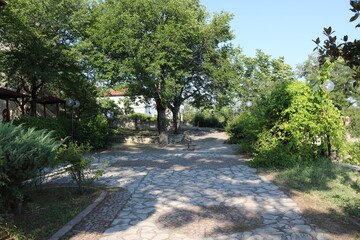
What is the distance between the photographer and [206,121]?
3916 cm

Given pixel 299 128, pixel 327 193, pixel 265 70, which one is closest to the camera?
pixel 327 193

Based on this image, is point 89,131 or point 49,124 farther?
point 89,131

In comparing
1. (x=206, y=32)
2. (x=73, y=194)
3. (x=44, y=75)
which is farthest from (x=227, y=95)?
(x=73, y=194)

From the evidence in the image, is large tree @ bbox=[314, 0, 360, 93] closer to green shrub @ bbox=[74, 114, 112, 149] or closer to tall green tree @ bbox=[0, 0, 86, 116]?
green shrub @ bbox=[74, 114, 112, 149]

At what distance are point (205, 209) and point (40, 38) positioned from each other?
14.3 m

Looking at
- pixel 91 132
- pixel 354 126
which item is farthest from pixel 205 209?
pixel 354 126

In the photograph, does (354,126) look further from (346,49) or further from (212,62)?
(346,49)

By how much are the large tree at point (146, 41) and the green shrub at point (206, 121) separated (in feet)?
70.4

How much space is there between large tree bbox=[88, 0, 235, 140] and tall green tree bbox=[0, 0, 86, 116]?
146 cm

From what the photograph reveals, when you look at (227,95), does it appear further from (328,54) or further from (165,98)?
(328,54)

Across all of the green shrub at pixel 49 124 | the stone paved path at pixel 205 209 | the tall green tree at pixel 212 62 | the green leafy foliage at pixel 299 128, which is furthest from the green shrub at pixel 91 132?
the green leafy foliage at pixel 299 128

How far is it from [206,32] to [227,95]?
4.72 metres

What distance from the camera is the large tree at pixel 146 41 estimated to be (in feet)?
50.4

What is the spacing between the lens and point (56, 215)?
14.8 ft
